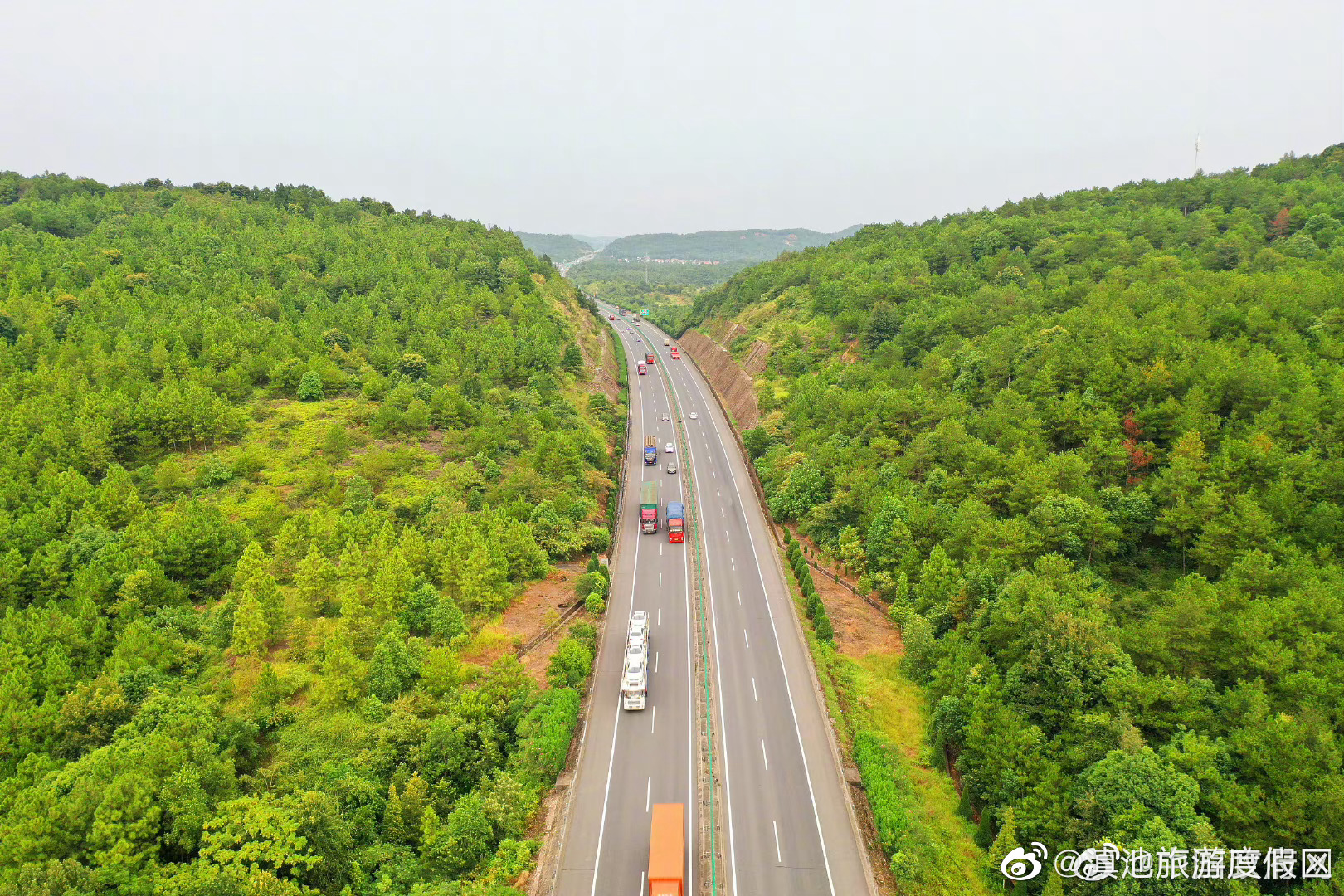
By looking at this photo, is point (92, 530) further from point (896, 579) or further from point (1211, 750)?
point (1211, 750)

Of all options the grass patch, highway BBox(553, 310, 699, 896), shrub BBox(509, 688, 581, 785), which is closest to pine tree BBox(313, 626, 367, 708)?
shrub BBox(509, 688, 581, 785)

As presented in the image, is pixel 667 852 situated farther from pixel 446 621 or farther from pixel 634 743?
pixel 446 621

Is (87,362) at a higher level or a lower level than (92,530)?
higher

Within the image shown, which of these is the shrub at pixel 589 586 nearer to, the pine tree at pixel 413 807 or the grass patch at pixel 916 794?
the grass patch at pixel 916 794

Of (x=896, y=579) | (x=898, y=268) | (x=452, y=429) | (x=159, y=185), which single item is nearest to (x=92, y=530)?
(x=452, y=429)

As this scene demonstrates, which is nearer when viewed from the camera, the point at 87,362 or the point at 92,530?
the point at 92,530

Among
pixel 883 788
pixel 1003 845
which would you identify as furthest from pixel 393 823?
pixel 1003 845
